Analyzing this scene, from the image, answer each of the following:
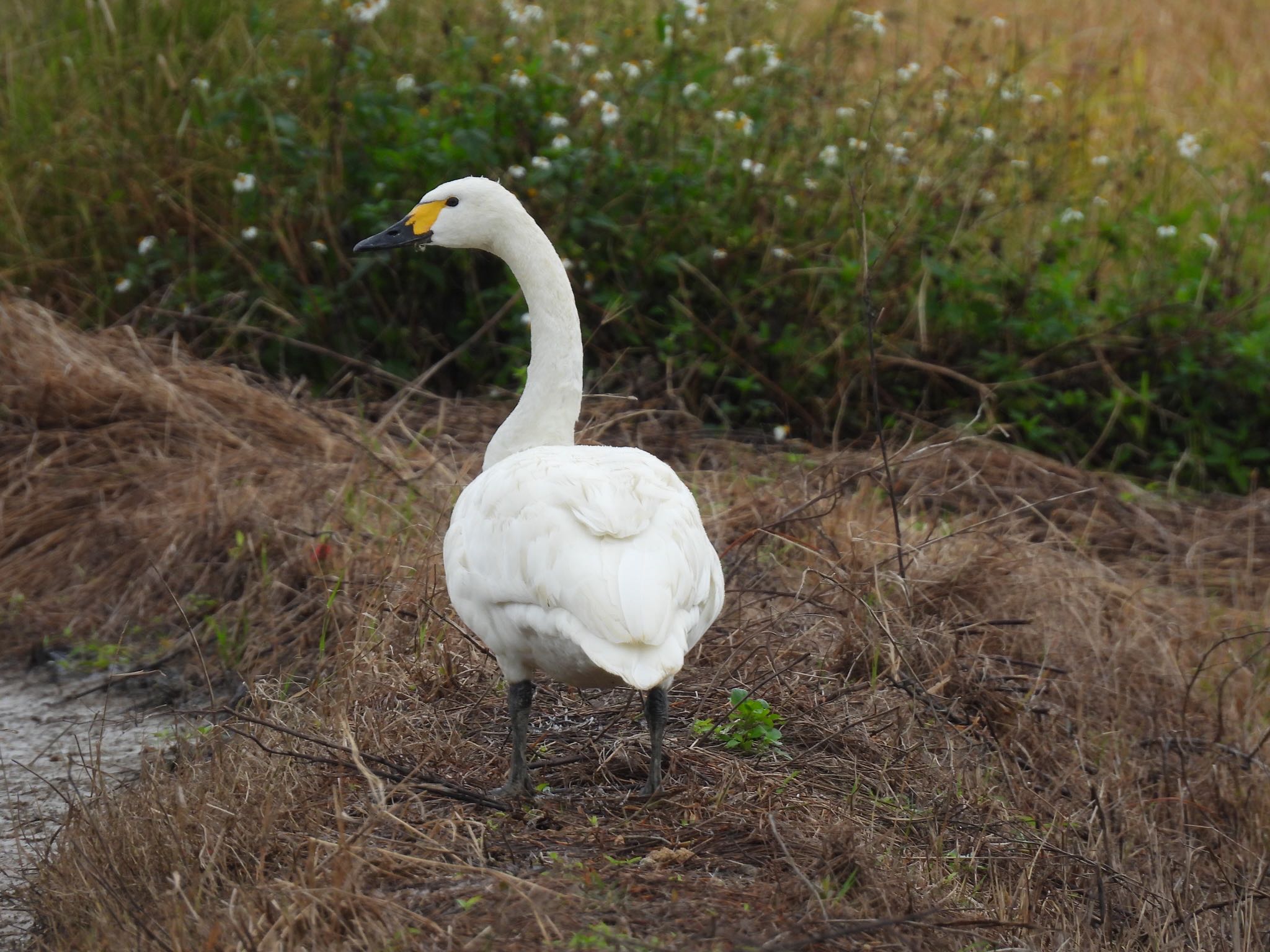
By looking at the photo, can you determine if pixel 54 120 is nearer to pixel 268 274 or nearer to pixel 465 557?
pixel 268 274

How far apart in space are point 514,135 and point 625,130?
1.80 ft

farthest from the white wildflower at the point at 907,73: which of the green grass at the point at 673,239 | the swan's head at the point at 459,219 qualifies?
the swan's head at the point at 459,219

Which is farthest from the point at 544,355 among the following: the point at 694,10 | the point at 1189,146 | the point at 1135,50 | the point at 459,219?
the point at 1135,50

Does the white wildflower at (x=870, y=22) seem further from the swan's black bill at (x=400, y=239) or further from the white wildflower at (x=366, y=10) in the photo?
the swan's black bill at (x=400, y=239)

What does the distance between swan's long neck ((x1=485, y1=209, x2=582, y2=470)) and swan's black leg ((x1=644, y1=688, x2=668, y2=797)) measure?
80 cm

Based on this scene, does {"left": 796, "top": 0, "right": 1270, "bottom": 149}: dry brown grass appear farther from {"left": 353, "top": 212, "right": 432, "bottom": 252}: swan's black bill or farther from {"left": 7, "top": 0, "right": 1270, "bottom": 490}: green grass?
{"left": 353, "top": 212, "right": 432, "bottom": 252}: swan's black bill

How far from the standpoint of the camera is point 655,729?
3391mm

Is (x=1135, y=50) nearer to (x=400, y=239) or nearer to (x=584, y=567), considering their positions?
(x=400, y=239)

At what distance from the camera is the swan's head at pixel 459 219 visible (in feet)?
13.4

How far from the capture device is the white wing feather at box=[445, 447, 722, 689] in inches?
117

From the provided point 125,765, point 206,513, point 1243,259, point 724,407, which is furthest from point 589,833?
point 1243,259

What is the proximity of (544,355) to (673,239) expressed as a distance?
10.1 feet

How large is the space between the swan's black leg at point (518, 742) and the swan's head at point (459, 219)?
4.47 ft

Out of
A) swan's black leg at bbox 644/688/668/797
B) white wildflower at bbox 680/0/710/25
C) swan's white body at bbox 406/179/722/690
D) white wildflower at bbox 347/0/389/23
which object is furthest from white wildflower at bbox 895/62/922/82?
swan's black leg at bbox 644/688/668/797
